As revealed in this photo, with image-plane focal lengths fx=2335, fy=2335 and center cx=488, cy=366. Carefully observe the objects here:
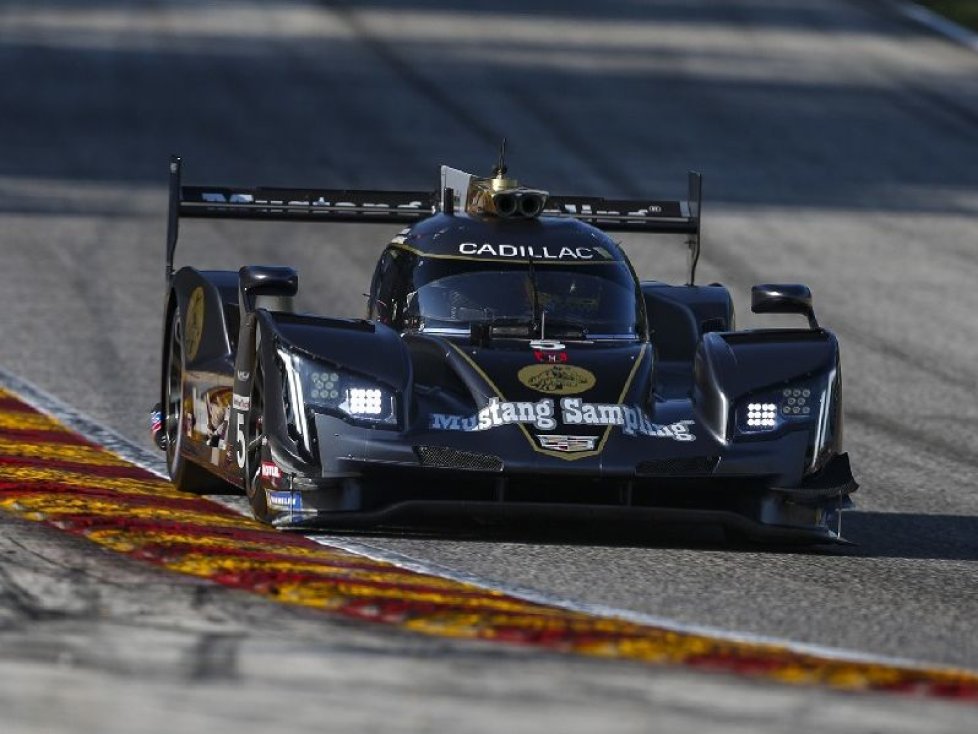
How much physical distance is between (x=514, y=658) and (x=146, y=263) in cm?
1300

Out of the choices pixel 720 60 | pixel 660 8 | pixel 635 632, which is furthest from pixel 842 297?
pixel 660 8

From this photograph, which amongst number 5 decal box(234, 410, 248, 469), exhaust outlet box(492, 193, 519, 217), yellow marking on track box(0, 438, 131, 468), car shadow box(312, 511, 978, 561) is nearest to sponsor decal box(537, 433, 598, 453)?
car shadow box(312, 511, 978, 561)

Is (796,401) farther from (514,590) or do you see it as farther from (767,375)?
(514,590)

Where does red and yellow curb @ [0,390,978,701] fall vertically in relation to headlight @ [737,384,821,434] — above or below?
below

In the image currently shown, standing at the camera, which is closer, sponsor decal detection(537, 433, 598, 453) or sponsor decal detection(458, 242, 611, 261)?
sponsor decal detection(537, 433, 598, 453)

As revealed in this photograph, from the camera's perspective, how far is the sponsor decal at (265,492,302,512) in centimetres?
905

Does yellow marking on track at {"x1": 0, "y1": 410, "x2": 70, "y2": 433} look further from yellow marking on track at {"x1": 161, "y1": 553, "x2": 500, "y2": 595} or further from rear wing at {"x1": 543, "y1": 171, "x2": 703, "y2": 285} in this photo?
yellow marking on track at {"x1": 161, "y1": 553, "x2": 500, "y2": 595}

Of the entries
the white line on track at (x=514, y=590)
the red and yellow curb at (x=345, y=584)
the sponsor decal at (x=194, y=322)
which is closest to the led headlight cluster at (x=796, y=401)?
the white line on track at (x=514, y=590)

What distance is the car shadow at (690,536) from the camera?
9325mm

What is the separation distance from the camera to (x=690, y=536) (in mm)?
9781

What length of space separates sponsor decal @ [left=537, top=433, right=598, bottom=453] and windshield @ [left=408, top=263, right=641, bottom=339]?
123 centimetres

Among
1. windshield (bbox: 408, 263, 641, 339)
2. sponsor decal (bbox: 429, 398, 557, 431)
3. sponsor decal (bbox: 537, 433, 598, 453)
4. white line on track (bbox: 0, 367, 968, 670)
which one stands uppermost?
windshield (bbox: 408, 263, 641, 339)

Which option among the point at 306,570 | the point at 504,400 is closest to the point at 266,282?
the point at 504,400

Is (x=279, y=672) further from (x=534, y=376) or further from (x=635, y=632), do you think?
(x=534, y=376)
